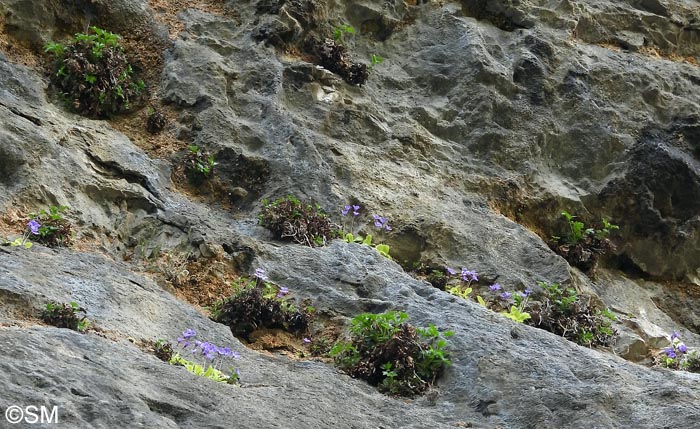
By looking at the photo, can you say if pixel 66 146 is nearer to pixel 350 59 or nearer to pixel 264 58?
pixel 264 58

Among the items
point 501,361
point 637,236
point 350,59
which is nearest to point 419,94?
point 350,59

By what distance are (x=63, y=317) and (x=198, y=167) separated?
3819mm

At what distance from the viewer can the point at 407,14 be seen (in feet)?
42.7

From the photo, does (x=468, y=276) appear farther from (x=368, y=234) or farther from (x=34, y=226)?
(x=34, y=226)

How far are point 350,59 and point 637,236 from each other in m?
4.20

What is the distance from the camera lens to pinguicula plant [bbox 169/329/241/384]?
253 inches

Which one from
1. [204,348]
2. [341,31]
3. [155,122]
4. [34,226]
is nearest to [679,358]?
[204,348]

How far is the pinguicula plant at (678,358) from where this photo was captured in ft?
28.9

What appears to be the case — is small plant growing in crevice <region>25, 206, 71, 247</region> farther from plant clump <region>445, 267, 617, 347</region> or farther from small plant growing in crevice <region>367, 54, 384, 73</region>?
small plant growing in crevice <region>367, 54, 384, 73</region>

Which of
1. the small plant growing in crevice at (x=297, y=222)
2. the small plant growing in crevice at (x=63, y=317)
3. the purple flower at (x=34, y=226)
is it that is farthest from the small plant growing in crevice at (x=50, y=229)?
the small plant growing in crevice at (x=297, y=222)

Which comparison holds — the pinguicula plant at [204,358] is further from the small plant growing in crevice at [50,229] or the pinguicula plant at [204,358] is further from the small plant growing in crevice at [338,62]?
the small plant growing in crevice at [338,62]

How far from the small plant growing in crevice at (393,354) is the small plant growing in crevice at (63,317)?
6.70 feet

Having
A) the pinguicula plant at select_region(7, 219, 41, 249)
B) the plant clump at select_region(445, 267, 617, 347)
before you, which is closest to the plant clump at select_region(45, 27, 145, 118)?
the pinguicula plant at select_region(7, 219, 41, 249)

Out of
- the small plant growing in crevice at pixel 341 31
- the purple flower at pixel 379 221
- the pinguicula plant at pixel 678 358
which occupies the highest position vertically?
the small plant growing in crevice at pixel 341 31
